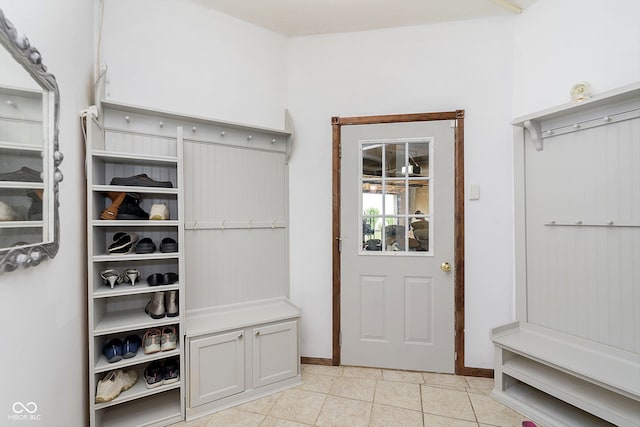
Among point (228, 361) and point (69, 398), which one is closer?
point (69, 398)

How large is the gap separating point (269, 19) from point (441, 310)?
274 centimetres

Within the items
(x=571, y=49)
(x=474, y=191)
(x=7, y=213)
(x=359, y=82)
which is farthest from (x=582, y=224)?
(x=7, y=213)

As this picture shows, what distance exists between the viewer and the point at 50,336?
47.9 inches

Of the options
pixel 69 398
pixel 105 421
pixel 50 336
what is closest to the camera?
pixel 50 336

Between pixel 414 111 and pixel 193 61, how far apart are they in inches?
70.3

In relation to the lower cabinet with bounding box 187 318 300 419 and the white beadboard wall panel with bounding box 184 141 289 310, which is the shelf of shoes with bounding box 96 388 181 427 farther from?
the white beadboard wall panel with bounding box 184 141 289 310

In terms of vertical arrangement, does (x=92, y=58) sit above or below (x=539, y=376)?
above

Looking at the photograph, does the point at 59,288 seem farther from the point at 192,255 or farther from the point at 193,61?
the point at 193,61

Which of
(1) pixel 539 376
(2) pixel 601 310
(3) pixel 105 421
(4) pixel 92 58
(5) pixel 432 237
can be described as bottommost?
(3) pixel 105 421

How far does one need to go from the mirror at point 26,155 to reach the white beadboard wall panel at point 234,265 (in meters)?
0.95

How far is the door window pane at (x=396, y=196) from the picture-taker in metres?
2.38

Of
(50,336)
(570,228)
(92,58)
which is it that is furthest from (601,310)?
(92,58)

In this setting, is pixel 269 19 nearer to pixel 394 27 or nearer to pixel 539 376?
pixel 394 27

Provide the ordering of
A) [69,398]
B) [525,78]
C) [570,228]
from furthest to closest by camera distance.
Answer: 1. [525,78]
2. [570,228]
3. [69,398]
